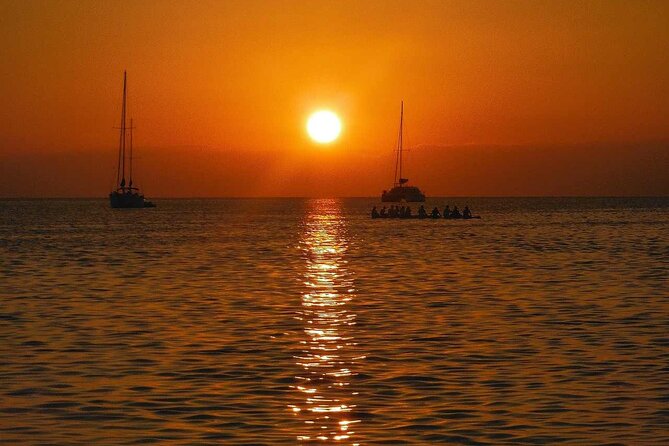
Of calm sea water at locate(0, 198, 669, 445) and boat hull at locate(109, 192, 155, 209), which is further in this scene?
boat hull at locate(109, 192, 155, 209)

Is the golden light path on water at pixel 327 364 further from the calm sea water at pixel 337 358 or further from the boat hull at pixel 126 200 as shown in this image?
the boat hull at pixel 126 200

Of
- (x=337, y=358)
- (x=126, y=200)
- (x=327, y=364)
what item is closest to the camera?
(x=327, y=364)

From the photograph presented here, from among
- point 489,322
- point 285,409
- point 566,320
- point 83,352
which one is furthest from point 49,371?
point 566,320

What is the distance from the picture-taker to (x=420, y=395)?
17.2m

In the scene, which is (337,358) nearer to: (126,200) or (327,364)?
(327,364)

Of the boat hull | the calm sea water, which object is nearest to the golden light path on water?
the calm sea water

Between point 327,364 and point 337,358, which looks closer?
point 327,364

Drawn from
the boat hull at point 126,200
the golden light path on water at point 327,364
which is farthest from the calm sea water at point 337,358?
the boat hull at point 126,200

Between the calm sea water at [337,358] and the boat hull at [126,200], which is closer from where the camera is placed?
the calm sea water at [337,358]

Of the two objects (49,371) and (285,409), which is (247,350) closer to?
(49,371)

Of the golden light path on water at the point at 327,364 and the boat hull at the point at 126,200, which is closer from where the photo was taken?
the golden light path on water at the point at 327,364

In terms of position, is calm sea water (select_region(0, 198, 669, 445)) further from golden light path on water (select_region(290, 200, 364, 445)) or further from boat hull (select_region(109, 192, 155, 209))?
boat hull (select_region(109, 192, 155, 209))

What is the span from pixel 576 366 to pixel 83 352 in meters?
9.68

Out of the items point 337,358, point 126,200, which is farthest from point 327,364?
point 126,200
